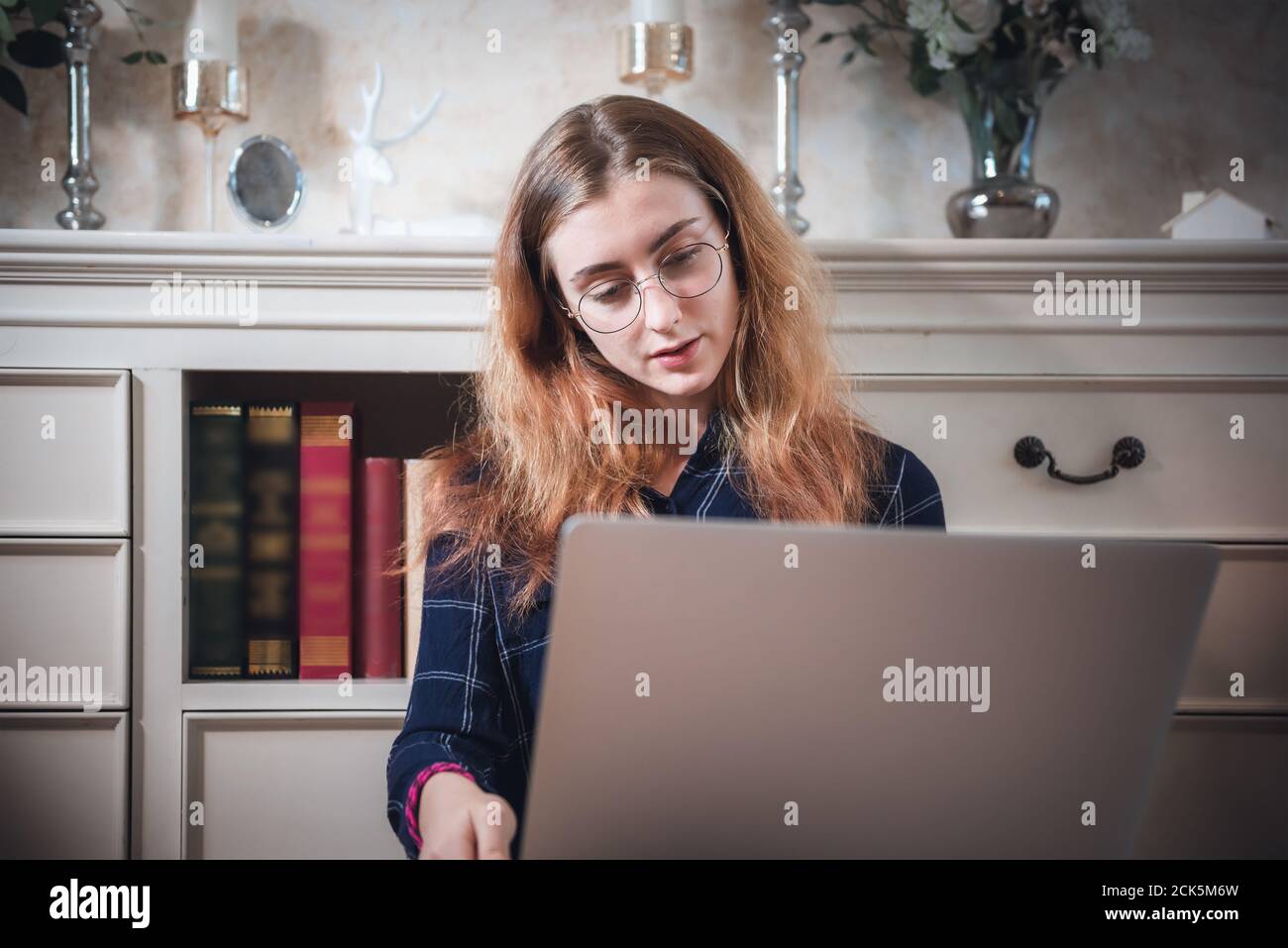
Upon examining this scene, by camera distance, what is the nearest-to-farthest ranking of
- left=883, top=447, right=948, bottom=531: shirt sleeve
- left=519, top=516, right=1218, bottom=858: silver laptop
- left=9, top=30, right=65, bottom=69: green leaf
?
left=519, top=516, right=1218, bottom=858: silver laptop
left=883, top=447, right=948, bottom=531: shirt sleeve
left=9, top=30, right=65, bottom=69: green leaf

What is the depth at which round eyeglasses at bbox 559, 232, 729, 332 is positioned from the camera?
98 cm

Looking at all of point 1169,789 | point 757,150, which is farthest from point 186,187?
point 1169,789

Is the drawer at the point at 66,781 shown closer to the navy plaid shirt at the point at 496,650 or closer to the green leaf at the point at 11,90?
the navy plaid shirt at the point at 496,650

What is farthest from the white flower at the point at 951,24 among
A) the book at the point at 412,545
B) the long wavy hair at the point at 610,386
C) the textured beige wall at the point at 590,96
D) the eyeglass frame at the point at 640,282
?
the book at the point at 412,545

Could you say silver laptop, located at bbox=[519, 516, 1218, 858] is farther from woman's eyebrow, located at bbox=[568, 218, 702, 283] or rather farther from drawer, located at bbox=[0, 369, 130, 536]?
drawer, located at bbox=[0, 369, 130, 536]

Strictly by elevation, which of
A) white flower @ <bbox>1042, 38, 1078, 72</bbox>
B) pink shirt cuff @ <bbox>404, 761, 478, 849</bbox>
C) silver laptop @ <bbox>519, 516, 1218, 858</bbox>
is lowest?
pink shirt cuff @ <bbox>404, 761, 478, 849</bbox>

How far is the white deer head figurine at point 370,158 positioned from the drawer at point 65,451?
39cm

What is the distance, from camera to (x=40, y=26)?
1.33m

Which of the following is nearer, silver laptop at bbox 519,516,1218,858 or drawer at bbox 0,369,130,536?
silver laptop at bbox 519,516,1218,858

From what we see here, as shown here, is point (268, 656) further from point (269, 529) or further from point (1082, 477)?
point (1082, 477)

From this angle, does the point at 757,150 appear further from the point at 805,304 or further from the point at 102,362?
the point at 102,362

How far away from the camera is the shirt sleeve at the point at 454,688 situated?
3.13 ft

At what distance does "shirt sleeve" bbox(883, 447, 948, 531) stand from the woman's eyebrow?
35cm

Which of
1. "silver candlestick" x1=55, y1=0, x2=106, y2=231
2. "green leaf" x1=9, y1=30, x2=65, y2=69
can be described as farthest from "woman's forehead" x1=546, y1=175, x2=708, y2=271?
"green leaf" x1=9, y1=30, x2=65, y2=69
